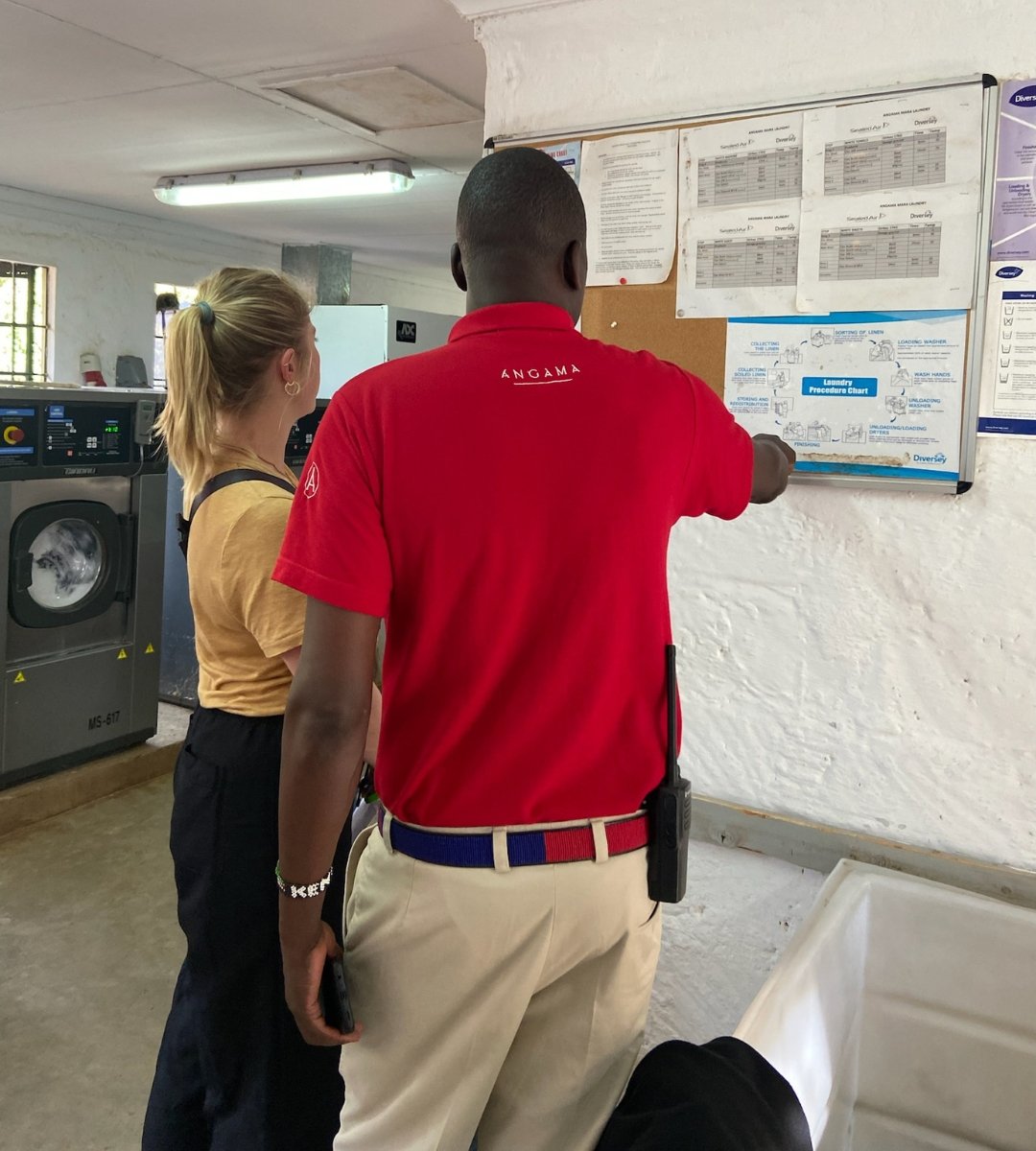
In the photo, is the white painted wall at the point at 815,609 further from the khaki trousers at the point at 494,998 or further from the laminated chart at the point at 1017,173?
the khaki trousers at the point at 494,998

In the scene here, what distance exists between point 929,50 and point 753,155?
12.3 inches

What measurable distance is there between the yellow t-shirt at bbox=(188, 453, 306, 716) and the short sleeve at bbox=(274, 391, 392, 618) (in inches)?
15.2

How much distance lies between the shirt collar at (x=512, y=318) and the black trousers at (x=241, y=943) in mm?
763

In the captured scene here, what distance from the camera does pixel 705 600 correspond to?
6.41 ft

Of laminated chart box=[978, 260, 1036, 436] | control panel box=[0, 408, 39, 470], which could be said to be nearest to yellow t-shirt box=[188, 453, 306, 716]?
laminated chart box=[978, 260, 1036, 436]

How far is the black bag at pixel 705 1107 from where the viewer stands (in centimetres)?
114

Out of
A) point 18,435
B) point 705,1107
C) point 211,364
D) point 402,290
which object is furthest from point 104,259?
point 705,1107

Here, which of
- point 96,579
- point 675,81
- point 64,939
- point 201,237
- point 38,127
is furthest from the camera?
point 201,237

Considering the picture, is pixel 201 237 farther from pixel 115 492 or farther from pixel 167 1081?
pixel 167 1081

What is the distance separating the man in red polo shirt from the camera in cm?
110

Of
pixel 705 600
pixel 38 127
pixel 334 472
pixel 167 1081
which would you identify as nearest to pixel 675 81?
pixel 705 600

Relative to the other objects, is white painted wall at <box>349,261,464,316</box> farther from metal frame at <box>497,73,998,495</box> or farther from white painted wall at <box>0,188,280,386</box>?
metal frame at <box>497,73,998,495</box>

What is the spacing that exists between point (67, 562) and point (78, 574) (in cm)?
7

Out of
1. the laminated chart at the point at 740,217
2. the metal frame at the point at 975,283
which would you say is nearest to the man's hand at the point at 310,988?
the metal frame at the point at 975,283
